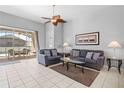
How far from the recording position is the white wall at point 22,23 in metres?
5.26

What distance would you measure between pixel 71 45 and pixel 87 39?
1.42 metres

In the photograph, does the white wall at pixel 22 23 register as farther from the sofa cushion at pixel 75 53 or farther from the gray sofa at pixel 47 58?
the sofa cushion at pixel 75 53

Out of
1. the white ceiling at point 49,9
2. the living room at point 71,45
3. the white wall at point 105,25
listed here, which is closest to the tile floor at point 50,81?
the living room at point 71,45

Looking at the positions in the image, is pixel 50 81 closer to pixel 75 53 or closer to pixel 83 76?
pixel 83 76

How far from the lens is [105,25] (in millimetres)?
4805

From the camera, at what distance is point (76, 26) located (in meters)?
6.38

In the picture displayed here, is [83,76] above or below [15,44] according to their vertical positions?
below

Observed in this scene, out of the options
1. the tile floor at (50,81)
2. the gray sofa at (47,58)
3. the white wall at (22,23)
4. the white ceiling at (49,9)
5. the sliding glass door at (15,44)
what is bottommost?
the tile floor at (50,81)

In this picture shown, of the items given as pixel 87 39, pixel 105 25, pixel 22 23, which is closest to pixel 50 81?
pixel 87 39

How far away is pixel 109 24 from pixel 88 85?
3.29 metres

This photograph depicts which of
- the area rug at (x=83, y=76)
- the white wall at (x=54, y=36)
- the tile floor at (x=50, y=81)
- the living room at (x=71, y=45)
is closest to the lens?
the tile floor at (x=50, y=81)

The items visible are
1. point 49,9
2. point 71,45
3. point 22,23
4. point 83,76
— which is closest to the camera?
point 83,76

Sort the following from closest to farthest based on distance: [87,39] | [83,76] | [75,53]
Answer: [83,76], [87,39], [75,53]

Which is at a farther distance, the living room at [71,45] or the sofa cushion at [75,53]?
the sofa cushion at [75,53]
